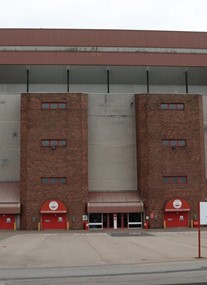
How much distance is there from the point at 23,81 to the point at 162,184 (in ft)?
65.4

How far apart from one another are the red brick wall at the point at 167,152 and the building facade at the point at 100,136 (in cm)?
10

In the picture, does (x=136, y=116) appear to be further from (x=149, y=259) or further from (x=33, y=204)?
(x=149, y=259)

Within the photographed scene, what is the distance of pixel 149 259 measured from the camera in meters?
18.5

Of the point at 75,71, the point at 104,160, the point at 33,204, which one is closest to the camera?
the point at 33,204

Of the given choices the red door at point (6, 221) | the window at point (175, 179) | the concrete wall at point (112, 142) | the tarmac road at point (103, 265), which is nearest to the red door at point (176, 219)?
the window at point (175, 179)

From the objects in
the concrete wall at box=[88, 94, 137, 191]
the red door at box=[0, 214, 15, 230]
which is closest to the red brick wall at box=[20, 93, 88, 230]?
the red door at box=[0, 214, 15, 230]

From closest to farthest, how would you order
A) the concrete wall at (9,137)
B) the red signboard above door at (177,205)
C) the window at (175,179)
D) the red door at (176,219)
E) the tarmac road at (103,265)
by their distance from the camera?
the tarmac road at (103,265), the red signboard above door at (177,205), the red door at (176,219), the window at (175,179), the concrete wall at (9,137)

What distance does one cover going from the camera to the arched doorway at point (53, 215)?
1646 inches

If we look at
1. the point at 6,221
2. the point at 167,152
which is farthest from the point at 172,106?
the point at 6,221

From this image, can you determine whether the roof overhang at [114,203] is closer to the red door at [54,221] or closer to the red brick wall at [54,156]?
the red brick wall at [54,156]

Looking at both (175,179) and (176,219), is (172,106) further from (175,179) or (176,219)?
(176,219)

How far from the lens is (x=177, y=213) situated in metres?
43.1

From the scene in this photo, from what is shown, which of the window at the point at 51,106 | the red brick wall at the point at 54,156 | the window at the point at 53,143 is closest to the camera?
the red brick wall at the point at 54,156

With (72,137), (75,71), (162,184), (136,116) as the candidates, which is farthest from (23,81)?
(162,184)
